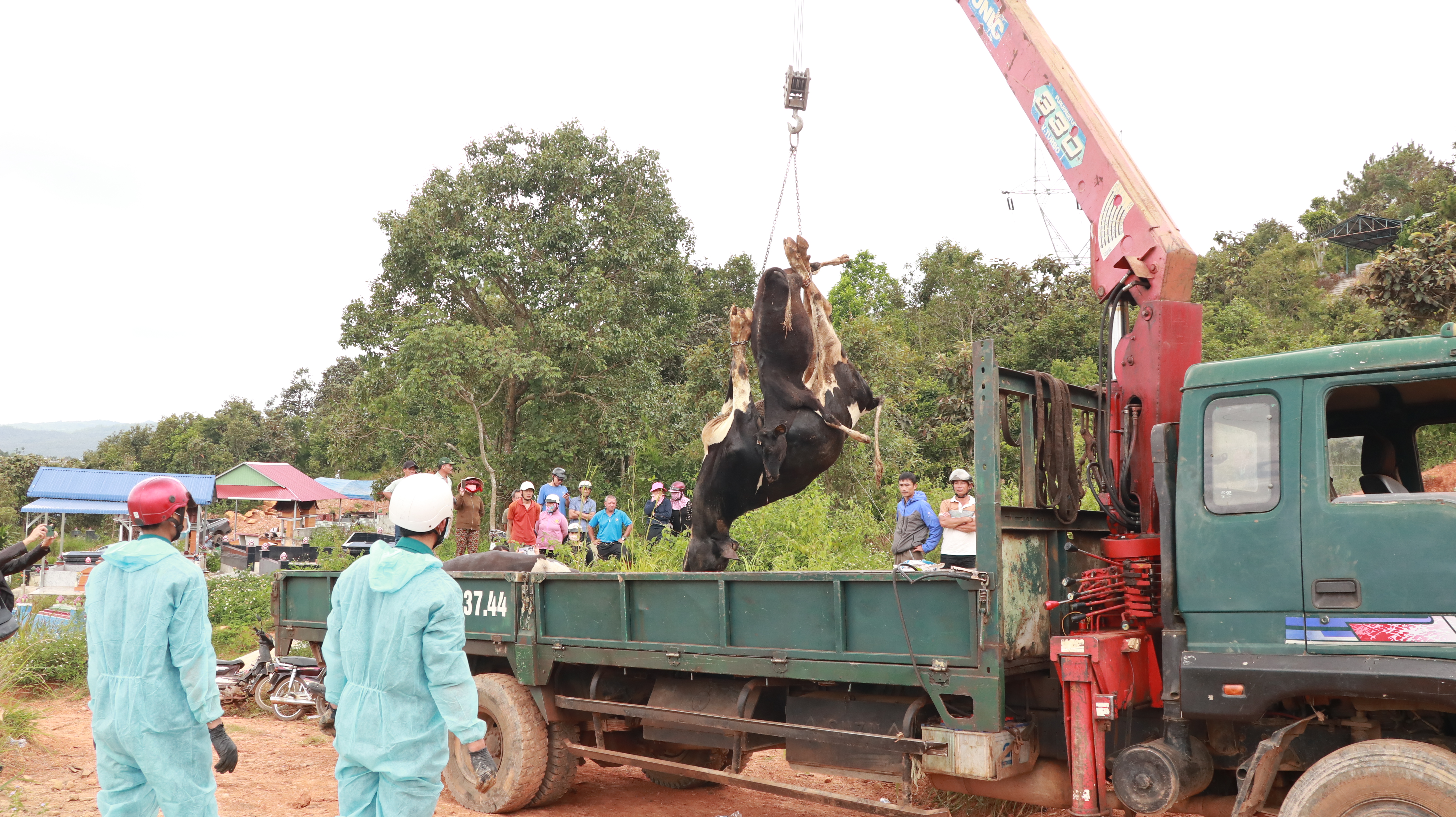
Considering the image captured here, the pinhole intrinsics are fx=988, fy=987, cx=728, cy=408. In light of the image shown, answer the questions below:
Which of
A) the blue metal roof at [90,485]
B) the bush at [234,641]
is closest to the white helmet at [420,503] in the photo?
the bush at [234,641]

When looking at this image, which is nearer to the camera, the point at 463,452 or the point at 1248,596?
the point at 1248,596

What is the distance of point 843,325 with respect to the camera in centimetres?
1922

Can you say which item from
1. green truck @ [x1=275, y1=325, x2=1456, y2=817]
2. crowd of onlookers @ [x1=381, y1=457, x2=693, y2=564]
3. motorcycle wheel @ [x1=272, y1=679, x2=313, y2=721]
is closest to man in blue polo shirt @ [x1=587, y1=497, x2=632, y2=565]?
crowd of onlookers @ [x1=381, y1=457, x2=693, y2=564]

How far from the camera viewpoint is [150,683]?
13.3ft

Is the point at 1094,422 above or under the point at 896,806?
above

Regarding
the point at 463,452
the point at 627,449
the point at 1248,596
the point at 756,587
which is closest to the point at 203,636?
the point at 756,587

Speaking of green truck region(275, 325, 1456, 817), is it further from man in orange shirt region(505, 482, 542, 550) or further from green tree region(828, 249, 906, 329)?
green tree region(828, 249, 906, 329)

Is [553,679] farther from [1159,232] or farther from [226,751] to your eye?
[1159,232]

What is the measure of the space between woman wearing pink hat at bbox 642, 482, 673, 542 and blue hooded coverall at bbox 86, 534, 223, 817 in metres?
6.17

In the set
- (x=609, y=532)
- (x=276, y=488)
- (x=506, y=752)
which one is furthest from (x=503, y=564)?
(x=276, y=488)

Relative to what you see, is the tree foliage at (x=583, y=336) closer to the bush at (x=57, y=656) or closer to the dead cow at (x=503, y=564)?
the bush at (x=57, y=656)

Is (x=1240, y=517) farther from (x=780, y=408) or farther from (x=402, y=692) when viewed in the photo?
(x=402, y=692)

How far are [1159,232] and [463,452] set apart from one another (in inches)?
690

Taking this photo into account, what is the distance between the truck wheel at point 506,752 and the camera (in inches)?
250
